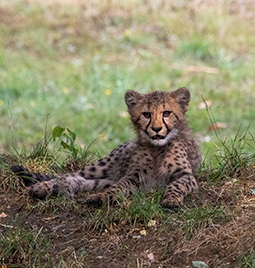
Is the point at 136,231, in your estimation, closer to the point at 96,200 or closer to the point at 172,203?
the point at 172,203

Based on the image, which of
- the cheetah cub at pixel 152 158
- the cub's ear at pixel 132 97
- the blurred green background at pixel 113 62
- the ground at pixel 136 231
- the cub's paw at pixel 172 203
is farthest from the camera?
the blurred green background at pixel 113 62

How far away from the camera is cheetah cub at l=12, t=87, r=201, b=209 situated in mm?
3832

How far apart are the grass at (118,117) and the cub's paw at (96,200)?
0.18 ft

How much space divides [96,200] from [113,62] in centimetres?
522

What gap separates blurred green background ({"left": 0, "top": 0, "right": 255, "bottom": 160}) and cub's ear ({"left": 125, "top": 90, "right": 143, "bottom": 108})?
2013 mm

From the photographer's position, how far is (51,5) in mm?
9734

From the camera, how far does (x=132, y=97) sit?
410 centimetres

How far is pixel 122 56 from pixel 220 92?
2.05 meters

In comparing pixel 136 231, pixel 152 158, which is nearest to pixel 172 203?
pixel 136 231

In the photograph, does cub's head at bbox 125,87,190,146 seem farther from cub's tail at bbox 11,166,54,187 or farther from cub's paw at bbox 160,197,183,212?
cub's tail at bbox 11,166,54,187

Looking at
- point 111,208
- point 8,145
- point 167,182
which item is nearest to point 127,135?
point 8,145

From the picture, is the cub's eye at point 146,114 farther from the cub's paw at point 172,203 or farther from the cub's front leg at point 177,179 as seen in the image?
the cub's paw at point 172,203

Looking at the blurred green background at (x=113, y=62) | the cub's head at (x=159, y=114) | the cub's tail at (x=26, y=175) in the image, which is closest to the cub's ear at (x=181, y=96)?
the cub's head at (x=159, y=114)

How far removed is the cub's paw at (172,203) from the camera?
11.1 feet
